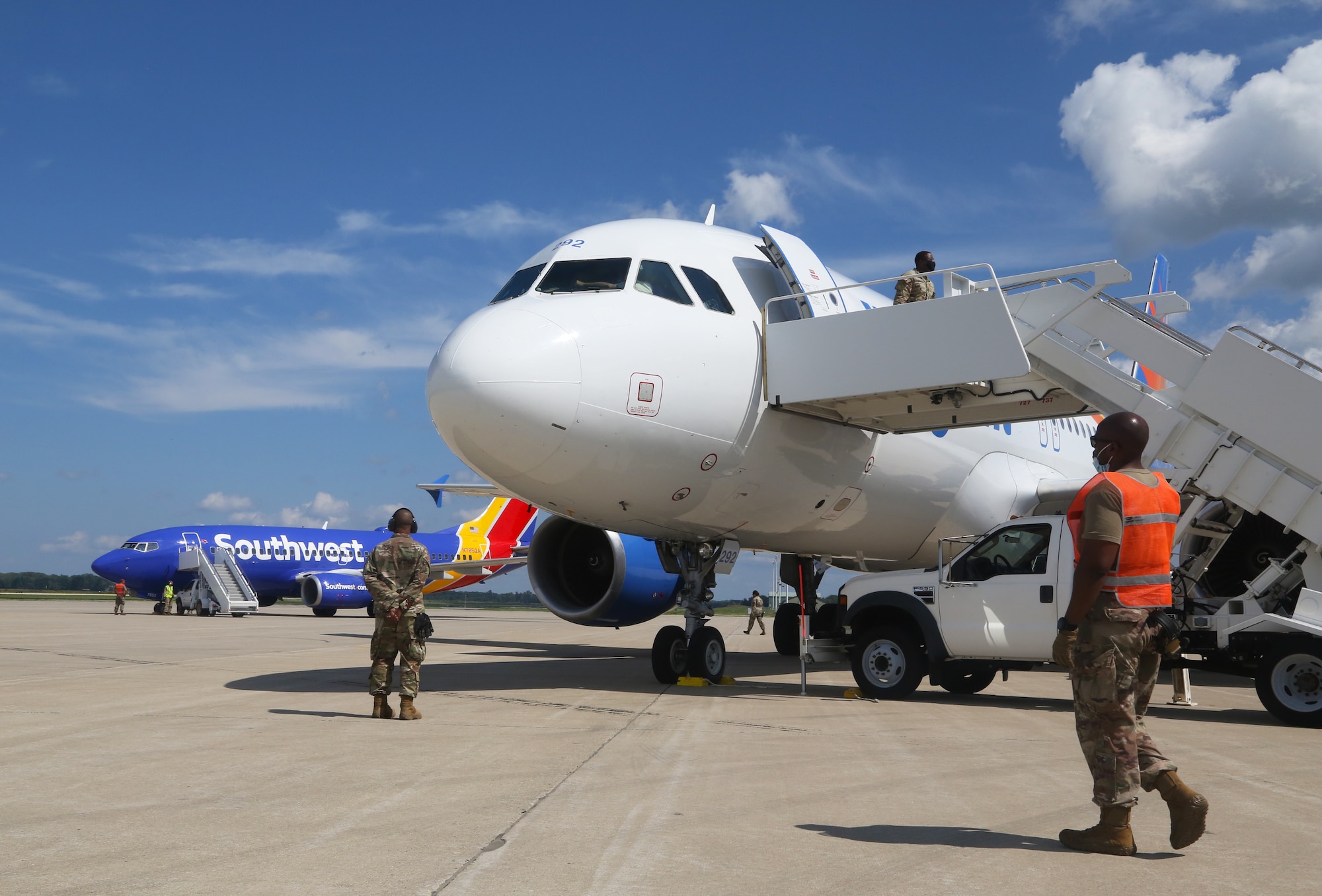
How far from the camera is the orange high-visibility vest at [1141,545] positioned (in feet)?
13.8

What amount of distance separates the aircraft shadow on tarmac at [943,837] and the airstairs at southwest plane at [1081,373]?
5300mm

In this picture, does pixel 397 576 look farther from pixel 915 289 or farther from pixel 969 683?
pixel 969 683

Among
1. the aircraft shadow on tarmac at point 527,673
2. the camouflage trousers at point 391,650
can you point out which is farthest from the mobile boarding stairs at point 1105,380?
the camouflage trousers at point 391,650

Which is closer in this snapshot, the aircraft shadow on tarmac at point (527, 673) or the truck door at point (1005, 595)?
the truck door at point (1005, 595)

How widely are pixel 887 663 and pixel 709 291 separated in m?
4.04

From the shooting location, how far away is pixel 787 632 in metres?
18.2

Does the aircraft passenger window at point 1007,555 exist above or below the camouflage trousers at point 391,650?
above

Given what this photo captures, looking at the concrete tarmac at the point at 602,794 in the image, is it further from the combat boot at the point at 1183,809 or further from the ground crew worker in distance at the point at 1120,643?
the ground crew worker in distance at the point at 1120,643

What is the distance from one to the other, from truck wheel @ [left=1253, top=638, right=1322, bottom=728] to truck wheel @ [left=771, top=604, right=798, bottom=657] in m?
9.68

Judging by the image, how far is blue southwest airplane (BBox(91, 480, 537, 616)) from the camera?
36.3 metres

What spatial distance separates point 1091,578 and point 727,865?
5.89 feet

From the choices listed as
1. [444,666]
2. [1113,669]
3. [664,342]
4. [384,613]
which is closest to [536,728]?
[384,613]

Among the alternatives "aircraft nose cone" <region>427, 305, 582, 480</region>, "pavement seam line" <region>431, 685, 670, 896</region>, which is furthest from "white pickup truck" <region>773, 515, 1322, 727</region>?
"aircraft nose cone" <region>427, 305, 582, 480</region>

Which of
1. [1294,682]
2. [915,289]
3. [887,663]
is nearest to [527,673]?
[887,663]
